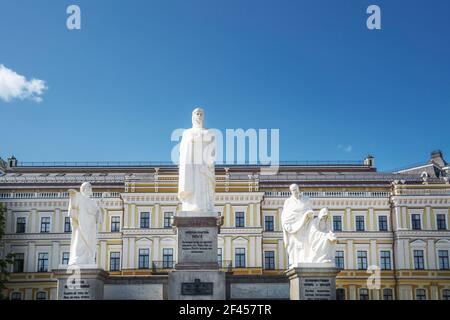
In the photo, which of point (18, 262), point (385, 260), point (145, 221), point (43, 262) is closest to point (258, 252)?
point (145, 221)

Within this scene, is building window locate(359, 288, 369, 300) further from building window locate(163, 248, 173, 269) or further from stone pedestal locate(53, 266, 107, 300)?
stone pedestal locate(53, 266, 107, 300)

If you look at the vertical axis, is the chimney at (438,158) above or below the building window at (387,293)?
above

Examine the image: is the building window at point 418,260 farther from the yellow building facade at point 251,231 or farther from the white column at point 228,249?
the white column at point 228,249

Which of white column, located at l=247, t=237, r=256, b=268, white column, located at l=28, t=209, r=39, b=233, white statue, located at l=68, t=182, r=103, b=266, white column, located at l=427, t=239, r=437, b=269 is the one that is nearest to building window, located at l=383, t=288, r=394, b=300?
white column, located at l=427, t=239, r=437, b=269

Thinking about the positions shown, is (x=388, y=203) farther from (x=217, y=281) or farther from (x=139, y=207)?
(x=217, y=281)

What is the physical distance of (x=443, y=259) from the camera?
48250 mm

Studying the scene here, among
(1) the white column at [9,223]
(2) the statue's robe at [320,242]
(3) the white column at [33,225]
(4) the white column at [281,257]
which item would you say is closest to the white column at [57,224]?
(3) the white column at [33,225]

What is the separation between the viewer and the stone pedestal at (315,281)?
16688 millimetres

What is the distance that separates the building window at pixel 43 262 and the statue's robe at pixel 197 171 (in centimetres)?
3198

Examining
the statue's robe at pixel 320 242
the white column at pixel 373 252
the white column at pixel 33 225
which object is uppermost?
the white column at pixel 33 225

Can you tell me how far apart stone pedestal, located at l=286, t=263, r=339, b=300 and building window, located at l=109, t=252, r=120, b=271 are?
32.9 meters

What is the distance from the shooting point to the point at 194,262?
58.2 ft
